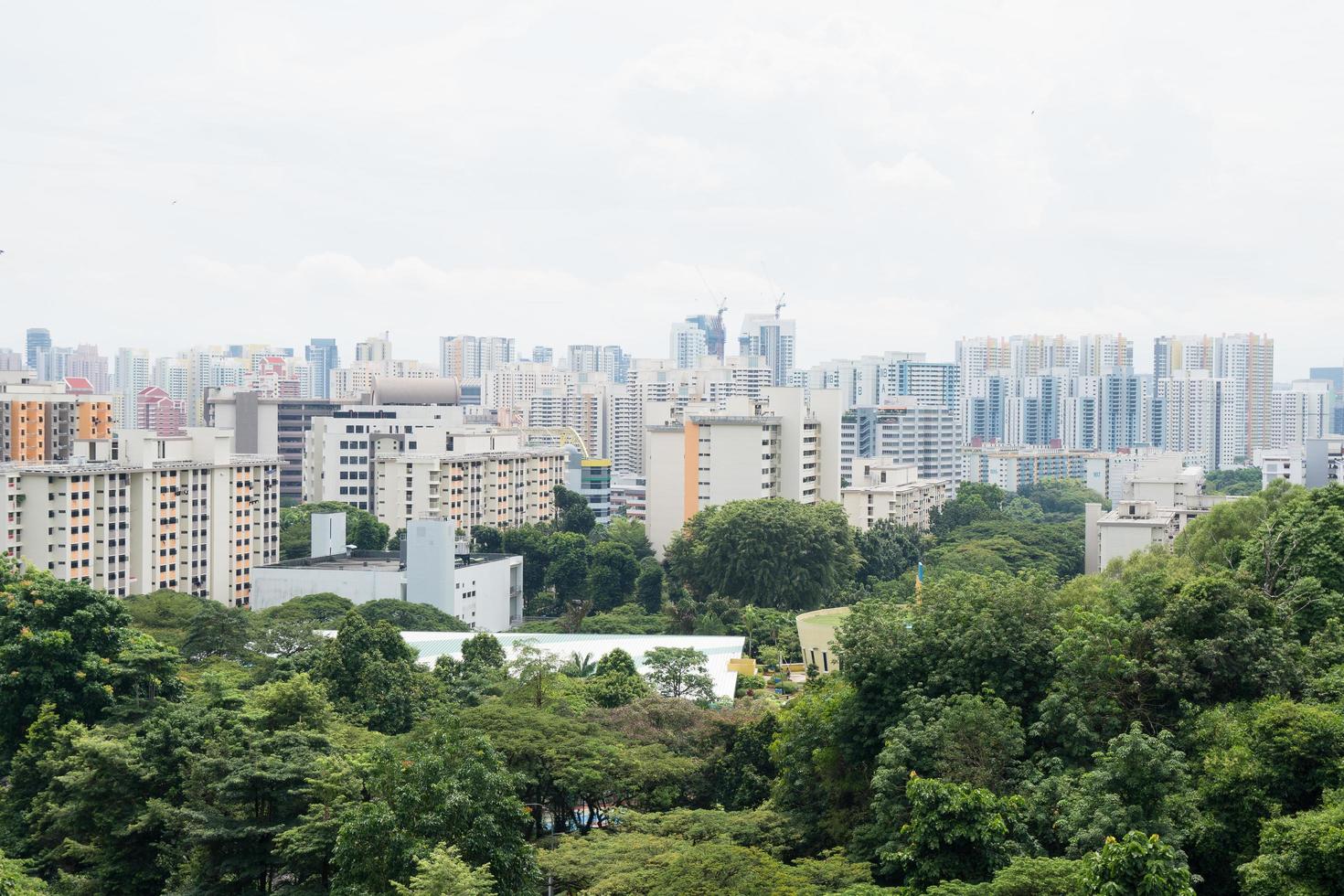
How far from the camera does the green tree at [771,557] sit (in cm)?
3325

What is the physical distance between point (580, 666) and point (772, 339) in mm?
77447

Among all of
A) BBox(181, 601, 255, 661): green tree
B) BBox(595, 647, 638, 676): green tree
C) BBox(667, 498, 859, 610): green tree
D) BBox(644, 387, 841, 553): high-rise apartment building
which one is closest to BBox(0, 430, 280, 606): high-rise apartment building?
BBox(181, 601, 255, 661): green tree

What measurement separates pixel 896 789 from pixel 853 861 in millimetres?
680

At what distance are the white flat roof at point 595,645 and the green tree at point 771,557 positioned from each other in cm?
659

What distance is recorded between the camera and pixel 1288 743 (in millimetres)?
10547

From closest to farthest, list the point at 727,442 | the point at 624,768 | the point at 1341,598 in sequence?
1. the point at 1341,598
2. the point at 624,768
3. the point at 727,442

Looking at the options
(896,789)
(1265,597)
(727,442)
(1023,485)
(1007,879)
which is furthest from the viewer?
(1023,485)

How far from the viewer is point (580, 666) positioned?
2234 centimetres

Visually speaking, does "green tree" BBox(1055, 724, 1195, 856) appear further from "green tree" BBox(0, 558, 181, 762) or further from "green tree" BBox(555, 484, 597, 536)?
"green tree" BBox(555, 484, 597, 536)

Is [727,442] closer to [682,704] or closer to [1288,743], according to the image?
[682,704]

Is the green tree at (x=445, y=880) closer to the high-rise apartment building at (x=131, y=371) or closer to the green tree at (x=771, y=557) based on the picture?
the green tree at (x=771, y=557)

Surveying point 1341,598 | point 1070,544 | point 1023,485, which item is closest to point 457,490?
point 1070,544

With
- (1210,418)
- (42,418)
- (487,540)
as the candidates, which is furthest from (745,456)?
(1210,418)

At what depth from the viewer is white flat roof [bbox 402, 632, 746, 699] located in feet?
76.0
